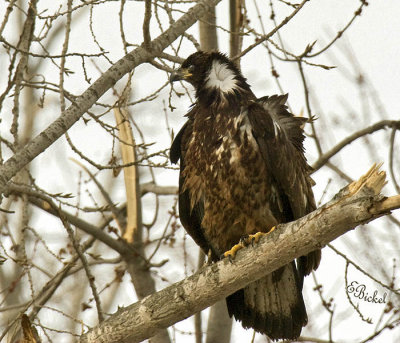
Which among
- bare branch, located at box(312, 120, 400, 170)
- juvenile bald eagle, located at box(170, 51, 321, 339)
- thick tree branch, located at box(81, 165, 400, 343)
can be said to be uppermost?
bare branch, located at box(312, 120, 400, 170)

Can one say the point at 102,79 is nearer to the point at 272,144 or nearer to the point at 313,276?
the point at 272,144

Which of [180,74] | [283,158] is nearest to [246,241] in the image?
[283,158]

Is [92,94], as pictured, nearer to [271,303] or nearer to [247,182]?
[247,182]

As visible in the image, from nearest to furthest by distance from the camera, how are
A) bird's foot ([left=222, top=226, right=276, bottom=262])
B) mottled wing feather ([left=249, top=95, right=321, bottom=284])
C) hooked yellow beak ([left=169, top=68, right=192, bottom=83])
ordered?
bird's foot ([left=222, top=226, right=276, bottom=262]) → mottled wing feather ([left=249, top=95, right=321, bottom=284]) → hooked yellow beak ([left=169, top=68, right=192, bottom=83])

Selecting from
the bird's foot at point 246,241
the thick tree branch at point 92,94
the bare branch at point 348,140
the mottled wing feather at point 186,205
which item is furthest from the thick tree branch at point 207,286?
the bare branch at point 348,140

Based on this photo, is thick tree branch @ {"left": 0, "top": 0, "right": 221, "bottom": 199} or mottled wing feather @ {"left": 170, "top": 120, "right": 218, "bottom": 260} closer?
thick tree branch @ {"left": 0, "top": 0, "right": 221, "bottom": 199}

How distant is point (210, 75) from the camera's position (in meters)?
5.52

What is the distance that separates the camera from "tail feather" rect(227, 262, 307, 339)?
5.02m

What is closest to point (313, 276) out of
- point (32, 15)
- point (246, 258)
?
point (246, 258)

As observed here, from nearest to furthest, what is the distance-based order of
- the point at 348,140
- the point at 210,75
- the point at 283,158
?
the point at 283,158, the point at 210,75, the point at 348,140

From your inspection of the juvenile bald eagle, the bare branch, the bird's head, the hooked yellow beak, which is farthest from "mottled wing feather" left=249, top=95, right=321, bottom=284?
the bare branch

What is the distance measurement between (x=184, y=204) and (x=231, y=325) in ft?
5.56

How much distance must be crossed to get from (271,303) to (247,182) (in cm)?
89

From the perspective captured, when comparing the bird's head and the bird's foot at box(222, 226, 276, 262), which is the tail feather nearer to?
the bird's foot at box(222, 226, 276, 262)
